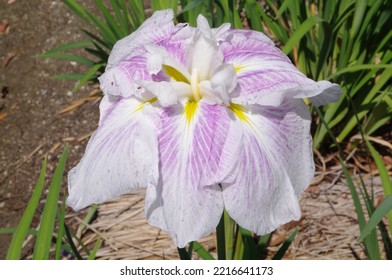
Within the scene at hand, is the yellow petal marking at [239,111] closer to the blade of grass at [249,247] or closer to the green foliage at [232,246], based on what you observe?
the green foliage at [232,246]

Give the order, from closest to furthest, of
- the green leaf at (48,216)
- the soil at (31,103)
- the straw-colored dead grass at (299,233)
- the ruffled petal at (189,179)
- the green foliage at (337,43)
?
the ruffled petal at (189,179) → the green leaf at (48,216) → the green foliage at (337,43) → the straw-colored dead grass at (299,233) → the soil at (31,103)

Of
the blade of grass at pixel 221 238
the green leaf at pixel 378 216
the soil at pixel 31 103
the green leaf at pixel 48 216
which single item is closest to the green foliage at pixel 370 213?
the green leaf at pixel 378 216

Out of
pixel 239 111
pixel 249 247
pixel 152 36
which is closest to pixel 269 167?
pixel 239 111

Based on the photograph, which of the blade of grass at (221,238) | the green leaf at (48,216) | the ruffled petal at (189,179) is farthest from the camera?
the blade of grass at (221,238)

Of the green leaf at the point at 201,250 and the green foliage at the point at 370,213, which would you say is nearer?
the green foliage at the point at 370,213

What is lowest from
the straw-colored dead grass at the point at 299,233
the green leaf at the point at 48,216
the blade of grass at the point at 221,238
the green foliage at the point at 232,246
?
the straw-colored dead grass at the point at 299,233

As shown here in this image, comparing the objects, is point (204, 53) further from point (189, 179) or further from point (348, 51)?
point (348, 51)
